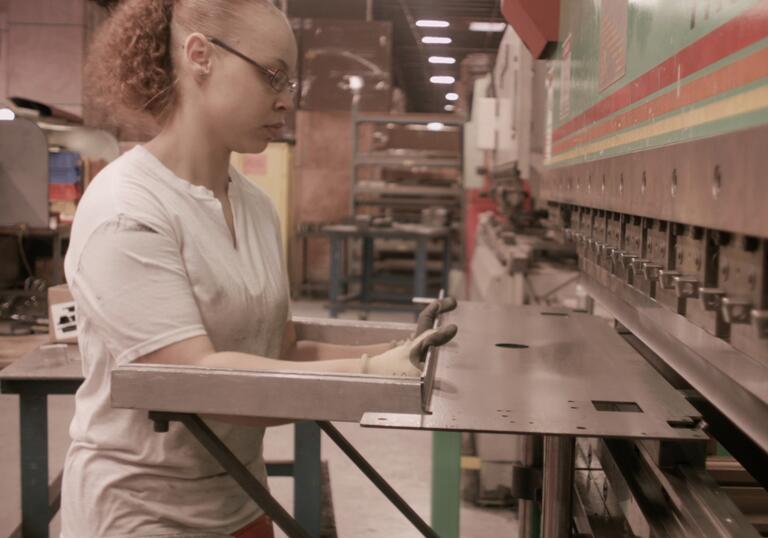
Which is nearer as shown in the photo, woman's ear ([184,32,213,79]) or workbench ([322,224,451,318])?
woman's ear ([184,32,213,79])

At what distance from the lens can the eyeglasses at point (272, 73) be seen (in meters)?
1.40

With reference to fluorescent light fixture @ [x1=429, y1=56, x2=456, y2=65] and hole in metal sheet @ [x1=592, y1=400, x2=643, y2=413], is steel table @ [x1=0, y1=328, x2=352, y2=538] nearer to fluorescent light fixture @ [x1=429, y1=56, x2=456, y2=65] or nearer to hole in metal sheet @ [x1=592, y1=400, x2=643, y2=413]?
hole in metal sheet @ [x1=592, y1=400, x2=643, y2=413]

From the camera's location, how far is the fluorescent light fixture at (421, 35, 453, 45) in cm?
299

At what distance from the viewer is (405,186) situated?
7684mm

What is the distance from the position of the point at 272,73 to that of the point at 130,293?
43 cm

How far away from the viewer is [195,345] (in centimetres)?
123

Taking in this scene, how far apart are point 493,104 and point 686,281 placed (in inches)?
182

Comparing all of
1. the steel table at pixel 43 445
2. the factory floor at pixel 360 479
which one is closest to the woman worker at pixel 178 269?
the steel table at pixel 43 445

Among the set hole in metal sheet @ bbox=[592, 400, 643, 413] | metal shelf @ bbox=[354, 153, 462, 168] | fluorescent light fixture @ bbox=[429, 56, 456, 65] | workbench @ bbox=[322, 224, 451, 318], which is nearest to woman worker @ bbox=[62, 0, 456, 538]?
hole in metal sheet @ bbox=[592, 400, 643, 413]

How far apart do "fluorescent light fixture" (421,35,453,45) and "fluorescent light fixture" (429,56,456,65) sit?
0.58 ft

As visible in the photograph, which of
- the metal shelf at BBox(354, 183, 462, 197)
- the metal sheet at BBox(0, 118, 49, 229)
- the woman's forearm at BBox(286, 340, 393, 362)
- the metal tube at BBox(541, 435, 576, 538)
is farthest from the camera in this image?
the metal shelf at BBox(354, 183, 462, 197)

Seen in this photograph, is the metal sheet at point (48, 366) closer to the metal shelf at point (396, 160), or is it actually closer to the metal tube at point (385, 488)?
the metal tube at point (385, 488)

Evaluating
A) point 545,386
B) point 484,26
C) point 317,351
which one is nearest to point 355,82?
point 484,26

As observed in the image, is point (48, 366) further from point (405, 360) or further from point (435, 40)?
point (435, 40)
